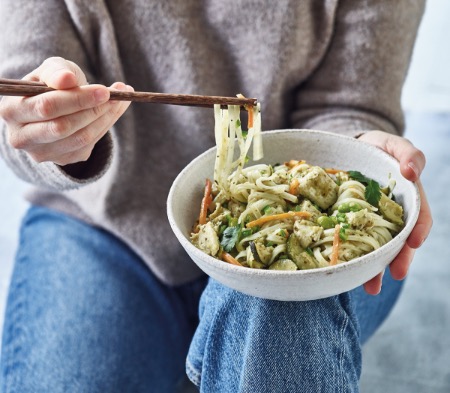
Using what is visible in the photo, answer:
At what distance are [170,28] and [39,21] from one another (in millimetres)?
280

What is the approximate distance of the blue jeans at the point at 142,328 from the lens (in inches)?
35.6

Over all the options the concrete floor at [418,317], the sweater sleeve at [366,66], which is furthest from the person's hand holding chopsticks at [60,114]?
the concrete floor at [418,317]

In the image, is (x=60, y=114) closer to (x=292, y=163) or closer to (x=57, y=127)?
(x=57, y=127)

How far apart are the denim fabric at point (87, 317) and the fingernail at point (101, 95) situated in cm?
62

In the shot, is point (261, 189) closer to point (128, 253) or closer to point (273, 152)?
point (273, 152)

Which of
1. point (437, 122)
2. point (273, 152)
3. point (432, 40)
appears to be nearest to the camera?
point (273, 152)

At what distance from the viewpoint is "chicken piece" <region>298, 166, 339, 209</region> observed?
928mm

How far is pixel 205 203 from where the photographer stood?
98cm

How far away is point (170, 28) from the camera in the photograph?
4.11 ft

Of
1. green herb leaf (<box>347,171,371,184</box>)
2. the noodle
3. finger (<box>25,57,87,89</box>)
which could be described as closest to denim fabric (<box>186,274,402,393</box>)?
the noodle

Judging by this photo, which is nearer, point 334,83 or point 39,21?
point 39,21

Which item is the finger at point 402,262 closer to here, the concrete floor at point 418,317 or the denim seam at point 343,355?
the denim seam at point 343,355

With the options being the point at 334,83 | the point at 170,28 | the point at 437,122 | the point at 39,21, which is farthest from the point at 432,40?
the point at 39,21

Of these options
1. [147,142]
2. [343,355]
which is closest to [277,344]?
[343,355]
